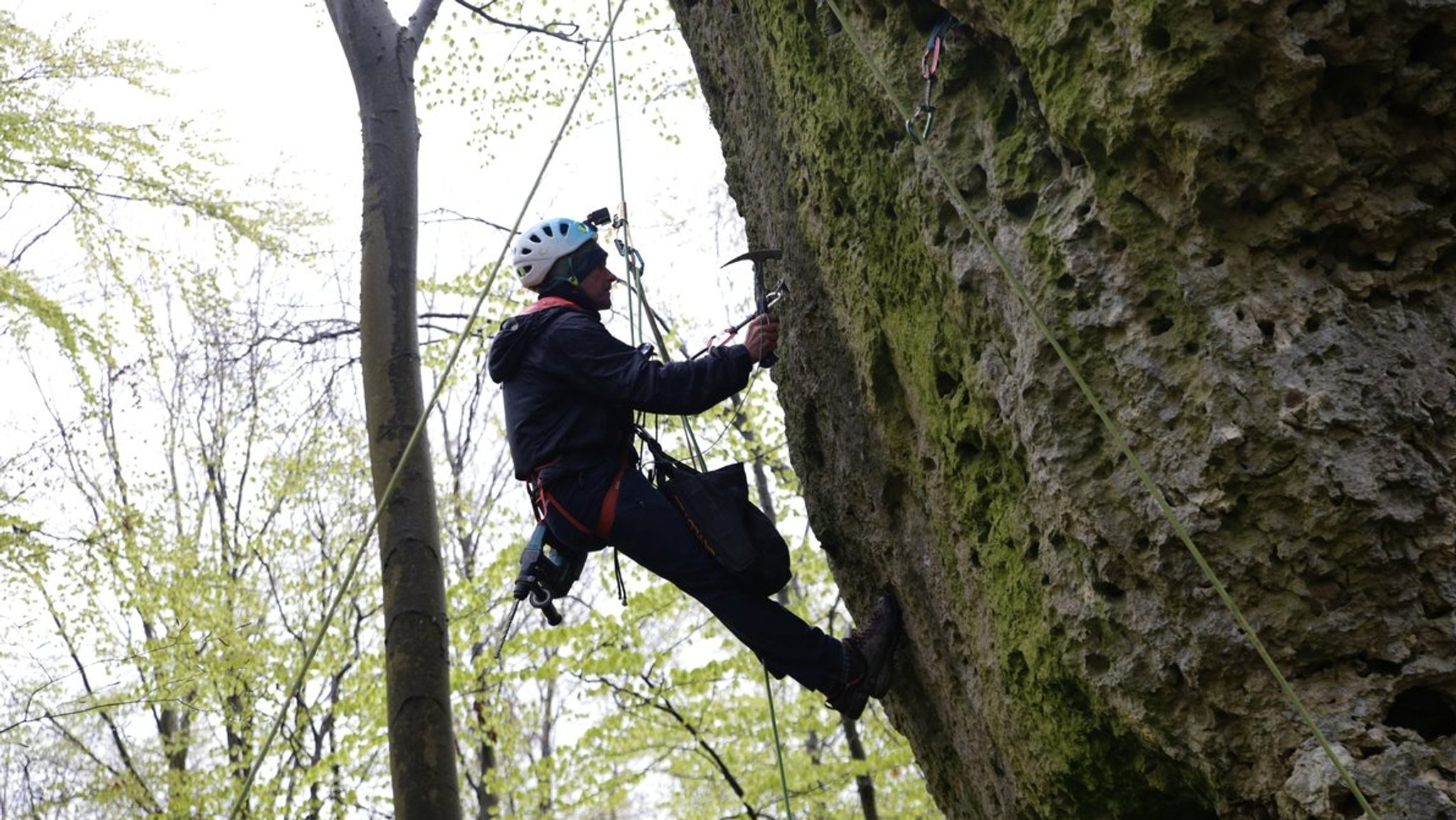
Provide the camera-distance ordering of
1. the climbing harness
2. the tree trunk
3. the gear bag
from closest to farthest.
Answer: the climbing harness
the gear bag
the tree trunk

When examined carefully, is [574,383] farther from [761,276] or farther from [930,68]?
[930,68]

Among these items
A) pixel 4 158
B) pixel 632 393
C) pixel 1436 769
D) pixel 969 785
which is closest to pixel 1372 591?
pixel 1436 769

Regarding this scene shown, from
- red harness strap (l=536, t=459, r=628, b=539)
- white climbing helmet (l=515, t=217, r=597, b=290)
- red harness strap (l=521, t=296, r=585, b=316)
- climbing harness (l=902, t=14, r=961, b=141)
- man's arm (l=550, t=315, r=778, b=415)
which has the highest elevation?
white climbing helmet (l=515, t=217, r=597, b=290)

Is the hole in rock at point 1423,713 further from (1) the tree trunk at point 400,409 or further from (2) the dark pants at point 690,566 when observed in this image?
(1) the tree trunk at point 400,409

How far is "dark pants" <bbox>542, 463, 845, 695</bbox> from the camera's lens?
424 centimetres

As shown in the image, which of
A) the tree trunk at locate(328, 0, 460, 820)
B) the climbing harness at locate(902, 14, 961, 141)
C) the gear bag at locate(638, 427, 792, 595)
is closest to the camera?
the climbing harness at locate(902, 14, 961, 141)

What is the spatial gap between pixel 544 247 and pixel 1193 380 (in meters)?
2.67

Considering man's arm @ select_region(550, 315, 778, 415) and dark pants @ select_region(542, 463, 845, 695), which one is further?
dark pants @ select_region(542, 463, 845, 695)

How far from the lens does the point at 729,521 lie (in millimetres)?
4211

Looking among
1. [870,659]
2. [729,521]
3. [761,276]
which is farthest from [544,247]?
[870,659]

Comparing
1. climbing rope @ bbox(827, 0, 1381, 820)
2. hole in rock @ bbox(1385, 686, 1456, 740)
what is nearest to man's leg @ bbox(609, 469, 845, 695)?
climbing rope @ bbox(827, 0, 1381, 820)

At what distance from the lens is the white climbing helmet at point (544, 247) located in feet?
15.1

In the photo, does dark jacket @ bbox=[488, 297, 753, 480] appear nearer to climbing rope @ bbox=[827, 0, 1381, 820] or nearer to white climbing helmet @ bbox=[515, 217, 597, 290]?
white climbing helmet @ bbox=[515, 217, 597, 290]

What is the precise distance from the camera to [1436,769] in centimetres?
246
